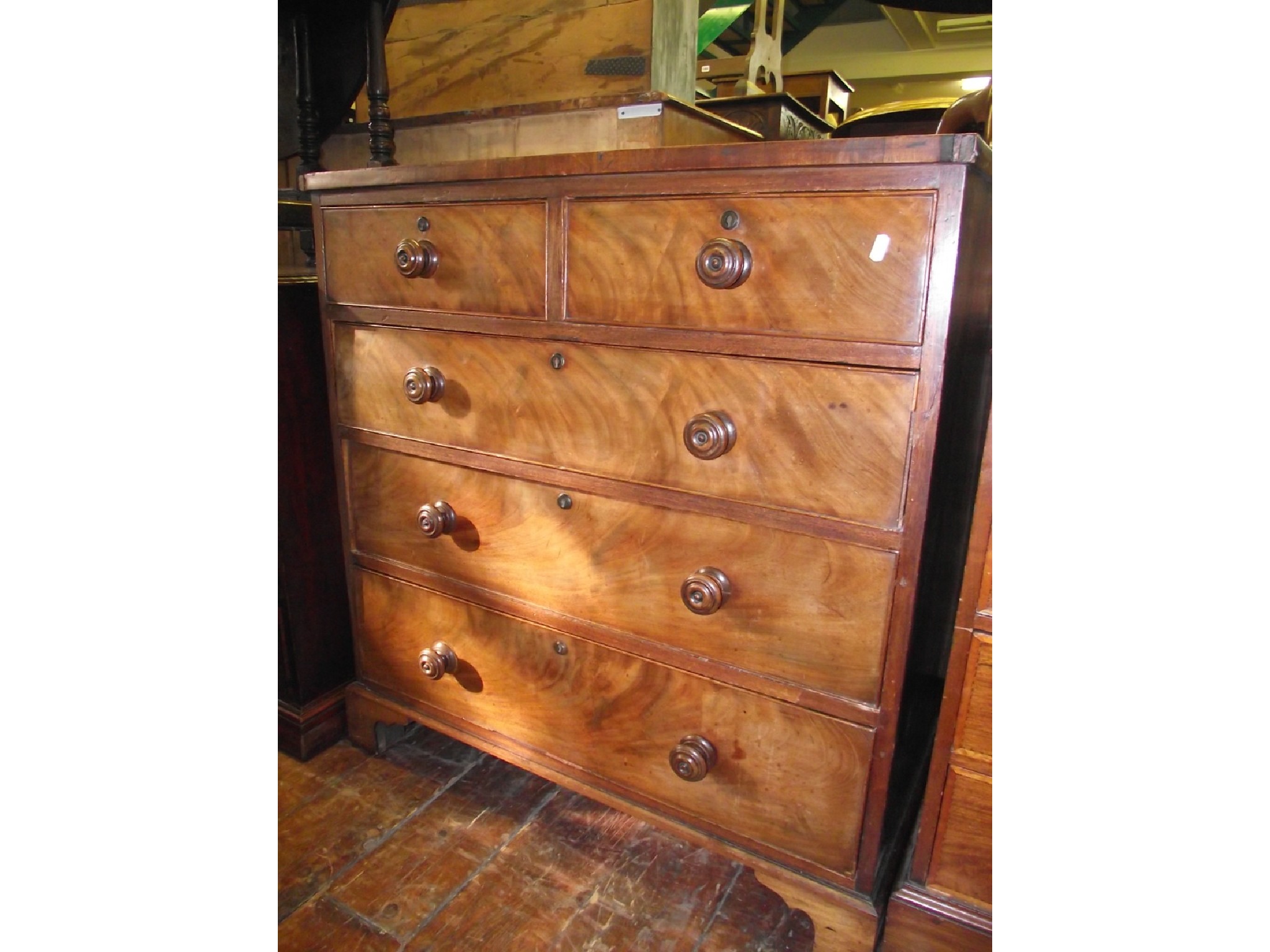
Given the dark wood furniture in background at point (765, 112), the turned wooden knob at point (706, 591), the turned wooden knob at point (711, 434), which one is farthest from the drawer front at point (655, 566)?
the dark wood furniture in background at point (765, 112)

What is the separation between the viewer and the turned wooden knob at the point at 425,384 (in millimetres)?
1159

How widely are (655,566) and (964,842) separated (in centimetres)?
56

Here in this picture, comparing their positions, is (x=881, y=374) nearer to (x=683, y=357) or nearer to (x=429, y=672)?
(x=683, y=357)

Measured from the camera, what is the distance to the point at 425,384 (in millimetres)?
1158

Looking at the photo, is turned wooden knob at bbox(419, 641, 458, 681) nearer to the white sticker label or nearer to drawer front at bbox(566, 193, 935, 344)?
drawer front at bbox(566, 193, 935, 344)

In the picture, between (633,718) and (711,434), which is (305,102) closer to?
(711,434)

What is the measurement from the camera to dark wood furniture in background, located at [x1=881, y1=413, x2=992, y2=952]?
87 centimetres

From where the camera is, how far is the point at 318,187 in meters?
1.22

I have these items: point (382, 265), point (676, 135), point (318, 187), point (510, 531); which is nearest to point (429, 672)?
point (510, 531)

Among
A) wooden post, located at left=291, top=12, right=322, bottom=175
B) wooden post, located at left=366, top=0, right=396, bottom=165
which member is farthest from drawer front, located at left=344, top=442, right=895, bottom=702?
wooden post, located at left=291, top=12, right=322, bottom=175

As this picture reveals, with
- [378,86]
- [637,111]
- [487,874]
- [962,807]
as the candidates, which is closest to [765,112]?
[637,111]

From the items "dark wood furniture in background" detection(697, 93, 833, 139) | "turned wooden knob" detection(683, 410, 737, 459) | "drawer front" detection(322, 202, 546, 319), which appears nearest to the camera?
"turned wooden knob" detection(683, 410, 737, 459)

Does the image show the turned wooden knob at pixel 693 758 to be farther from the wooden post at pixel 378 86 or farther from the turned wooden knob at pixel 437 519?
the wooden post at pixel 378 86

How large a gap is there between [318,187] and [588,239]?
0.55 m
